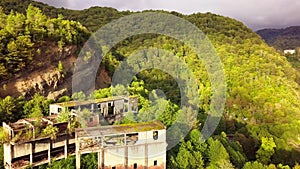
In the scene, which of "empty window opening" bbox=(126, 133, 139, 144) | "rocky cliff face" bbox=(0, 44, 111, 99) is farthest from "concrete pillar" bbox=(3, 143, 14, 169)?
"rocky cliff face" bbox=(0, 44, 111, 99)

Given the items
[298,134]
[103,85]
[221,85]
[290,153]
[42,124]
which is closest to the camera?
[42,124]

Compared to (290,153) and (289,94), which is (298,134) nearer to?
(290,153)

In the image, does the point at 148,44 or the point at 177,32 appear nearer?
the point at 148,44

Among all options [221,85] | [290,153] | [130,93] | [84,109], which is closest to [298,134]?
[290,153]

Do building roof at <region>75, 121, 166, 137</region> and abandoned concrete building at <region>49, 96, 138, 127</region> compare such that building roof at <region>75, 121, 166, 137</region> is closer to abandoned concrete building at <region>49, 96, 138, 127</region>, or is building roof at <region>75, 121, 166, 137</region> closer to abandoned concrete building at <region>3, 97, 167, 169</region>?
abandoned concrete building at <region>3, 97, 167, 169</region>

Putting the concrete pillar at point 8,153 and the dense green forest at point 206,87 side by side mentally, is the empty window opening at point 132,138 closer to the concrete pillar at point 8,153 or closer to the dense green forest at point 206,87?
the dense green forest at point 206,87

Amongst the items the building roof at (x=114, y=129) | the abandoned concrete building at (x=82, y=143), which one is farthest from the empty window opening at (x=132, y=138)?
the building roof at (x=114, y=129)

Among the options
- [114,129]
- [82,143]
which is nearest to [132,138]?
[114,129]
